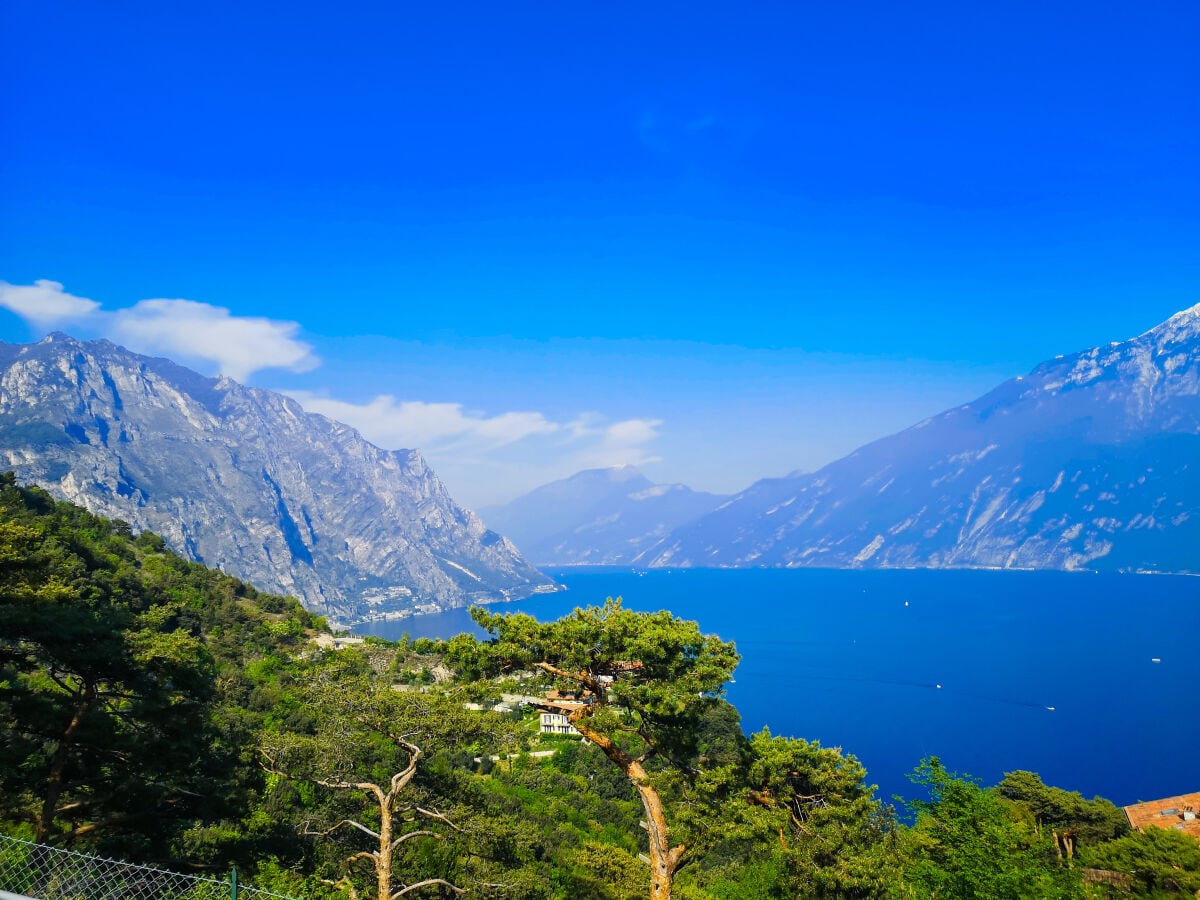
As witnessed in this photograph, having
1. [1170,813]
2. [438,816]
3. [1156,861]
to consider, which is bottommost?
[438,816]

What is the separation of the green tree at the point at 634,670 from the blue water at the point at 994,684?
4665 centimetres

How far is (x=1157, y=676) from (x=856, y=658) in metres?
35.1

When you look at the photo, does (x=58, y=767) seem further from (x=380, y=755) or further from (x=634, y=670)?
(x=634, y=670)

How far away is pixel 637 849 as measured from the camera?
30.0m

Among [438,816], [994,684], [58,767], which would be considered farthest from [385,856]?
[994,684]

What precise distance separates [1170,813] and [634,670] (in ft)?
105

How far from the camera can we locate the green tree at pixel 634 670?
11.4m

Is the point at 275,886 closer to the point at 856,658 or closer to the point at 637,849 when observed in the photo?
the point at 637,849

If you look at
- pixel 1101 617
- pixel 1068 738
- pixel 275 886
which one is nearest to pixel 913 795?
pixel 1068 738

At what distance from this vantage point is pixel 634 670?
12.2 metres

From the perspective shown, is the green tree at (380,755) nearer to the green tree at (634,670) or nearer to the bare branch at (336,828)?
the bare branch at (336,828)

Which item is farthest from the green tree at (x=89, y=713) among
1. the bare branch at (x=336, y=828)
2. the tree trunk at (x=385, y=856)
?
the tree trunk at (x=385, y=856)

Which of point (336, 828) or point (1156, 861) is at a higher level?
point (1156, 861)

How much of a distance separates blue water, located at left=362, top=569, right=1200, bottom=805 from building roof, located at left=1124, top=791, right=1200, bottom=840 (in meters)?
17.8
